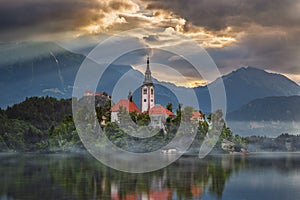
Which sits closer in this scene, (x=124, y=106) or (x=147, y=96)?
(x=124, y=106)

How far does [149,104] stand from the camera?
3824 inches

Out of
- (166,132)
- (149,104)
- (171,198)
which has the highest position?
(149,104)

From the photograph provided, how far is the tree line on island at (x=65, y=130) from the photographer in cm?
8156

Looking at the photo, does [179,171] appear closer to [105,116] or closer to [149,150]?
[149,150]

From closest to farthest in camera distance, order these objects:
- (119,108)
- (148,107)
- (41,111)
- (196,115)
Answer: (119,108) → (196,115) → (148,107) → (41,111)

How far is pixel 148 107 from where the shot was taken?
96.4 metres

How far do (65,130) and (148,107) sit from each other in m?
18.6

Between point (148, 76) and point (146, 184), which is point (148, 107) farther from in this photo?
point (146, 184)

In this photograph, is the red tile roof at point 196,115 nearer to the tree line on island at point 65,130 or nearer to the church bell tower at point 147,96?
the tree line on island at point 65,130

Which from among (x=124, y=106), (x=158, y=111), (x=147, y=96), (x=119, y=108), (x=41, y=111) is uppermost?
(x=147, y=96)

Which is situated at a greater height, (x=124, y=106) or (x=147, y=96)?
(x=147, y=96)

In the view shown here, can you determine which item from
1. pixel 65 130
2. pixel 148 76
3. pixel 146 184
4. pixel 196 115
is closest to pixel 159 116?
pixel 196 115

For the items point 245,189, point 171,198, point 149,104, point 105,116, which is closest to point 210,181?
point 245,189

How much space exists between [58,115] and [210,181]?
280ft
